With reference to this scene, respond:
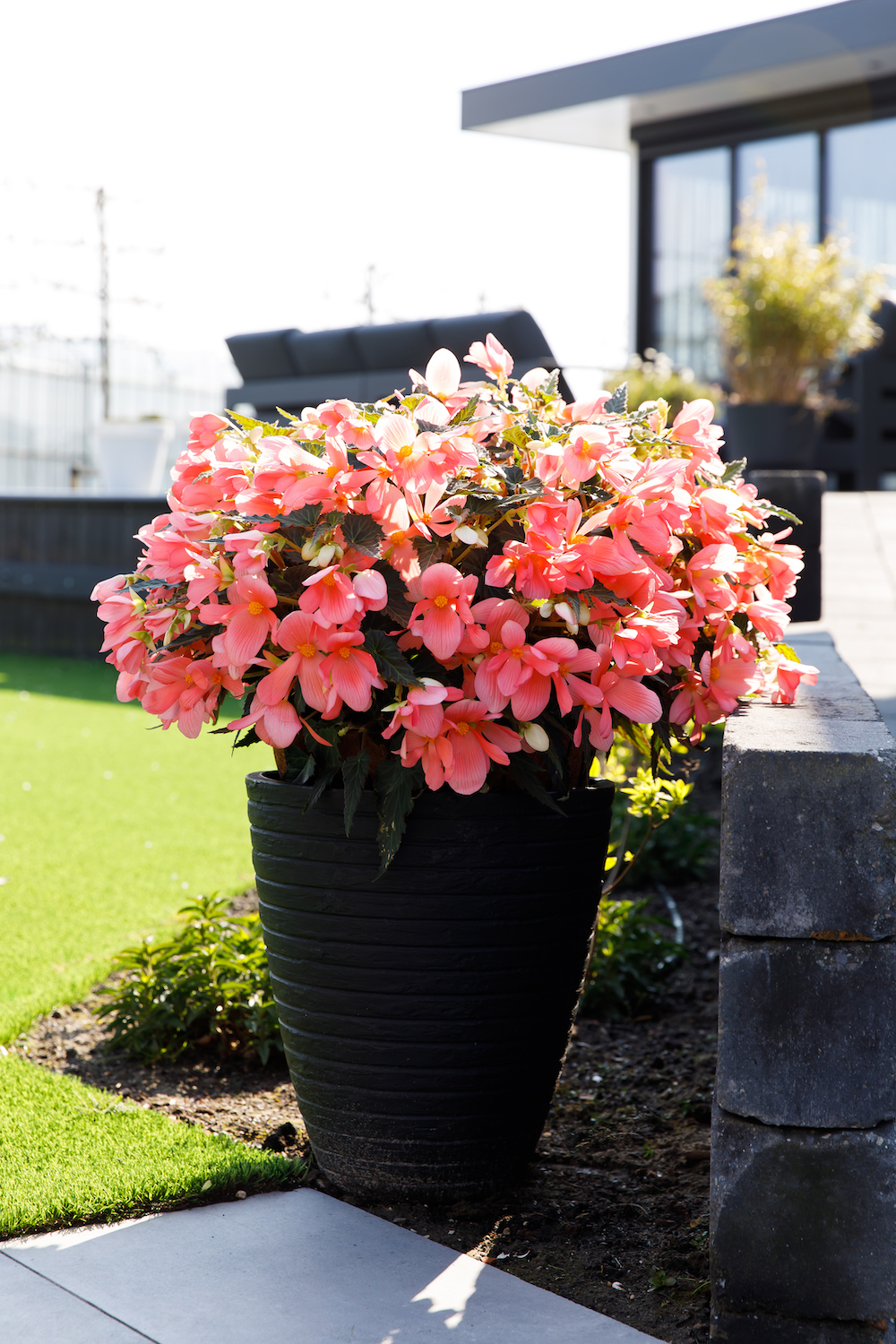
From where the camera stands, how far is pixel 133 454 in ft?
37.4

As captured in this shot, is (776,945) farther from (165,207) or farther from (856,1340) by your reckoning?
(165,207)

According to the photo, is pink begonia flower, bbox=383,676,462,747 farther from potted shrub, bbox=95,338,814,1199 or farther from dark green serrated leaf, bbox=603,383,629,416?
dark green serrated leaf, bbox=603,383,629,416

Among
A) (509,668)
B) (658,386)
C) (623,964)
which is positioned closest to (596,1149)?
(623,964)

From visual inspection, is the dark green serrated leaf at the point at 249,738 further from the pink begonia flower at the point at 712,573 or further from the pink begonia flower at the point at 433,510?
the pink begonia flower at the point at 712,573

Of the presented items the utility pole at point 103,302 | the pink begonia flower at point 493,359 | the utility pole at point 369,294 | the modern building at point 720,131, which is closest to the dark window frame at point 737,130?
the modern building at point 720,131

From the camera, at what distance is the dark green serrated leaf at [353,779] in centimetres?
144

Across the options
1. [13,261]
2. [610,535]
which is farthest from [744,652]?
[13,261]

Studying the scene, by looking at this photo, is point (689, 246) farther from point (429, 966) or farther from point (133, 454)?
point (429, 966)

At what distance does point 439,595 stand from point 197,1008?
1.28 m

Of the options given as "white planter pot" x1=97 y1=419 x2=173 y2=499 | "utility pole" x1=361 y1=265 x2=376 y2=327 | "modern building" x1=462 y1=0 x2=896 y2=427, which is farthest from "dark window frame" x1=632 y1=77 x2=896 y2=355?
"white planter pot" x1=97 y1=419 x2=173 y2=499

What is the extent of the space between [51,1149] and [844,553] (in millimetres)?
5187

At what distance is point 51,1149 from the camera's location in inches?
72.0

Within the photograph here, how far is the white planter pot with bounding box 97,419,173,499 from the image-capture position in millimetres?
11383

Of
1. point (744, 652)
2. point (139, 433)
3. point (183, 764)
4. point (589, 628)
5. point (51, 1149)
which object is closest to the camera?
point (589, 628)
